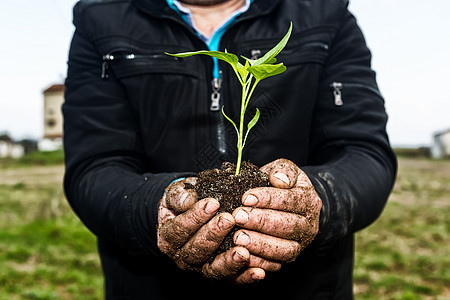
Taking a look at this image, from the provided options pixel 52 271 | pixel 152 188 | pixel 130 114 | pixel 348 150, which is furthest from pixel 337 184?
pixel 52 271

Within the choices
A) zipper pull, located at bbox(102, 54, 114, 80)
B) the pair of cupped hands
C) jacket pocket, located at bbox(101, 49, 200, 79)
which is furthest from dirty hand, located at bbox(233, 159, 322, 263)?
zipper pull, located at bbox(102, 54, 114, 80)

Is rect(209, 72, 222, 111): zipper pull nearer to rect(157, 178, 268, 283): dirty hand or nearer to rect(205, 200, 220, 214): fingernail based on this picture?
rect(157, 178, 268, 283): dirty hand

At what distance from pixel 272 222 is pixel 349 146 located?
0.84 m

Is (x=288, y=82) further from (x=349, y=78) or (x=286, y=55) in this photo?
(x=349, y=78)

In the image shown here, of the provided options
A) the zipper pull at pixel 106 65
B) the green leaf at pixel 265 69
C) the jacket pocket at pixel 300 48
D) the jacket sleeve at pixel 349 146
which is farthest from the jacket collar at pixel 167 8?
the green leaf at pixel 265 69

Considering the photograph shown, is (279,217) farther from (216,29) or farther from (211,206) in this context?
(216,29)

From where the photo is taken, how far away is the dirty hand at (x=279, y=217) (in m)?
1.31

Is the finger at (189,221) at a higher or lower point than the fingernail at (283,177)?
lower

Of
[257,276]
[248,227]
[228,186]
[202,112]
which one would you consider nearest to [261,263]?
[257,276]

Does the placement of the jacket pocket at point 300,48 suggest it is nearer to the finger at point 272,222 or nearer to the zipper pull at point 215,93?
the zipper pull at point 215,93

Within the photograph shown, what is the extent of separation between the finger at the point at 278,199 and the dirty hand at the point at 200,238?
3.5 inches

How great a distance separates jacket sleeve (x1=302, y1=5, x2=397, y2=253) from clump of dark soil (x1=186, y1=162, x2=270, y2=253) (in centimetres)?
29

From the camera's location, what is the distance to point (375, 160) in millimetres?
1969

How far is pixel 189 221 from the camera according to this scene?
51.9 inches
